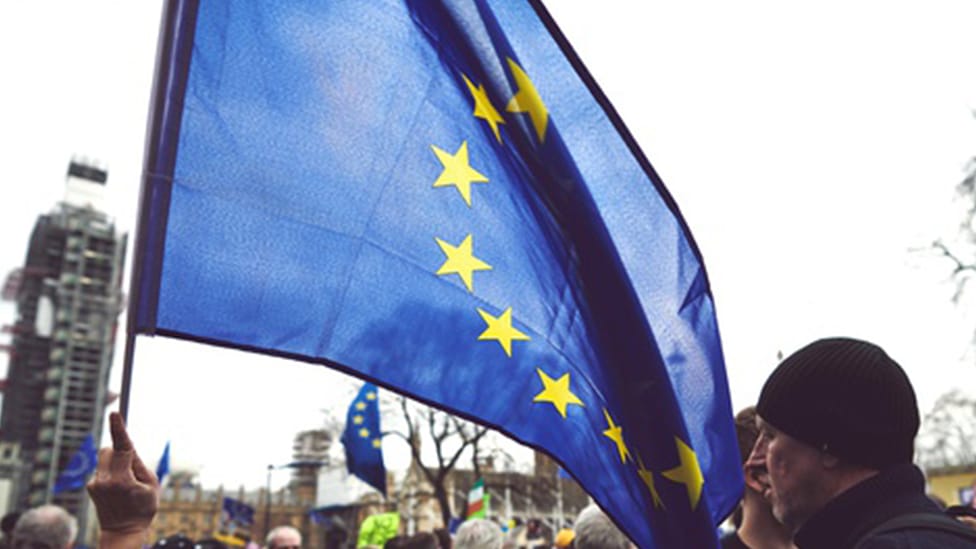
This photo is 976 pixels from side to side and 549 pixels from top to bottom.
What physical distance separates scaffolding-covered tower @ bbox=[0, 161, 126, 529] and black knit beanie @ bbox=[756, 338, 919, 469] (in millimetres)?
125132

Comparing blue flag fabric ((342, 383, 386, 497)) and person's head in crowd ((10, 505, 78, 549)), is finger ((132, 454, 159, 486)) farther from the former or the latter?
blue flag fabric ((342, 383, 386, 497))

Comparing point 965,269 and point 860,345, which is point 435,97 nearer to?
point 860,345

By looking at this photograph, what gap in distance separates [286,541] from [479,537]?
3.43 metres

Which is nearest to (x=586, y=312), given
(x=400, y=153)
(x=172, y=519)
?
(x=400, y=153)

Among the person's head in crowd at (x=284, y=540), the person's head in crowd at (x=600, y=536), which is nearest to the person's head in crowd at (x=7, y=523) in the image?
the person's head in crowd at (x=284, y=540)

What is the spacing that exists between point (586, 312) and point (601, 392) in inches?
11.1

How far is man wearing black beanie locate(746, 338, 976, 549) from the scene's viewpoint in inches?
70.4

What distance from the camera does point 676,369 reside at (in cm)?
321

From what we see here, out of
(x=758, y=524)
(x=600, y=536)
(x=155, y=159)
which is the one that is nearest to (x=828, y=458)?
(x=758, y=524)

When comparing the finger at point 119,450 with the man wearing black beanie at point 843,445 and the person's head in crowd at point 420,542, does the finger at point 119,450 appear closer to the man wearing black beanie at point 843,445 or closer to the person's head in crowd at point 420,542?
the man wearing black beanie at point 843,445

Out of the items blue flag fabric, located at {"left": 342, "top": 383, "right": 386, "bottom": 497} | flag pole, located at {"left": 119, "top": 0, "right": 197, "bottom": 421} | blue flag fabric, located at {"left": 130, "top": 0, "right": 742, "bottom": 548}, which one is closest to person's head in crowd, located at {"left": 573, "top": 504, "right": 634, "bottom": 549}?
blue flag fabric, located at {"left": 130, "top": 0, "right": 742, "bottom": 548}

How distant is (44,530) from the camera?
4.60 m

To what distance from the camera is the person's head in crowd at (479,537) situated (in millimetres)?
5207

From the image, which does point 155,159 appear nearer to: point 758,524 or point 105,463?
point 105,463
